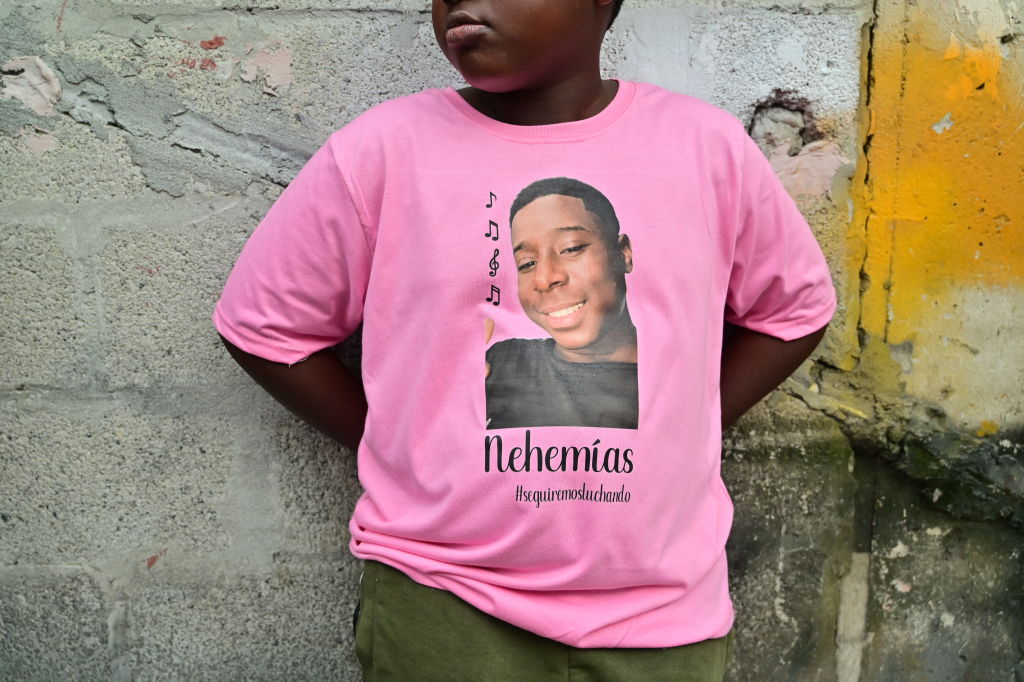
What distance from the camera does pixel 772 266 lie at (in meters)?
1.61

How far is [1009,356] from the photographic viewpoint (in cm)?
190

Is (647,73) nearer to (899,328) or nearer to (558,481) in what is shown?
(899,328)

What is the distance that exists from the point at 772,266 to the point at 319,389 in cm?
75

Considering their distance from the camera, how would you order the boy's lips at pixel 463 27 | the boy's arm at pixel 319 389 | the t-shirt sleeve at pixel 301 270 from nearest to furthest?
1. the boy's lips at pixel 463 27
2. the t-shirt sleeve at pixel 301 270
3. the boy's arm at pixel 319 389

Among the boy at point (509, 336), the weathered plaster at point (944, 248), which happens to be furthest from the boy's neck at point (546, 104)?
the weathered plaster at point (944, 248)

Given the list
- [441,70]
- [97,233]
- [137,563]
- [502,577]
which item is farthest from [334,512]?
[441,70]

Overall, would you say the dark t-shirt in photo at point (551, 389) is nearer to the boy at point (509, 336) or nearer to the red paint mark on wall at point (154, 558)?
the boy at point (509, 336)

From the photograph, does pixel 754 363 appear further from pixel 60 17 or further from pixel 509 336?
pixel 60 17

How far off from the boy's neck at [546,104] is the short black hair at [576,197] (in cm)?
12

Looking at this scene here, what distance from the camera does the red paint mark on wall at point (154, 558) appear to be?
1.83m

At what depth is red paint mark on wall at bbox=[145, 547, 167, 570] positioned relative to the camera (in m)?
1.83

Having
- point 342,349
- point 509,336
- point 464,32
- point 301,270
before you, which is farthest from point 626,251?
point 342,349

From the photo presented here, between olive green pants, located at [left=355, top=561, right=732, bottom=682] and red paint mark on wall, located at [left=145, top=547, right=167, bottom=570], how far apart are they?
54cm

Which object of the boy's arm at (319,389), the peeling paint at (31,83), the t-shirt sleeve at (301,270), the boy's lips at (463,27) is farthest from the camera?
the peeling paint at (31,83)
